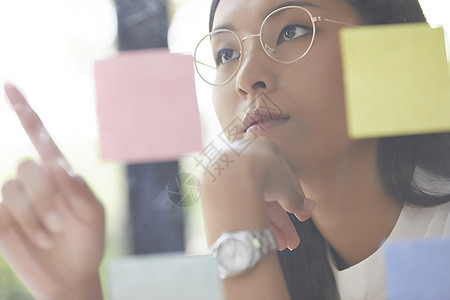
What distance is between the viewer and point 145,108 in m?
0.50

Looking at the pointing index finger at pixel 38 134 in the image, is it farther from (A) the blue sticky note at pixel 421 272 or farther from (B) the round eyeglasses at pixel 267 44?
(A) the blue sticky note at pixel 421 272

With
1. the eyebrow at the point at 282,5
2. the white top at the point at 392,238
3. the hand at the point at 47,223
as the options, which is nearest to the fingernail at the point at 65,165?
the hand at the point at 47,223

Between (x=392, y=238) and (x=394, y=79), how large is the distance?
0.18 m

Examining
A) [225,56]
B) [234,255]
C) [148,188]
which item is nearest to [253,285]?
[234,255]

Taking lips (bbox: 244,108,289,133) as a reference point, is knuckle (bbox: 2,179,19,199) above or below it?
below

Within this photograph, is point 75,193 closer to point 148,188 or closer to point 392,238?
point 148,188

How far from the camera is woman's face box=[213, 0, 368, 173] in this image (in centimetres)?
54

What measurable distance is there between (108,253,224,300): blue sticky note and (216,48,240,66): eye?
0.72 feet

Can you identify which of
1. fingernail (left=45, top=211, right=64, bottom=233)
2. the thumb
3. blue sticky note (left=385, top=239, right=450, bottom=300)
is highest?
the thumb

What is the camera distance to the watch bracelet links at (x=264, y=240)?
0.50 m

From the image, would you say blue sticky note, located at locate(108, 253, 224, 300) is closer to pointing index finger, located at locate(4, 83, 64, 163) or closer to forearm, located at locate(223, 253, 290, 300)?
forearm, located at locate(223, 253, 290, 300)

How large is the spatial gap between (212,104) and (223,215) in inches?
5.0

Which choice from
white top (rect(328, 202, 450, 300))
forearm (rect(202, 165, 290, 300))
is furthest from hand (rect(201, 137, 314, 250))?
white top (rect(328, 202, 450, 300))

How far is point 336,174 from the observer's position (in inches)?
22.2
